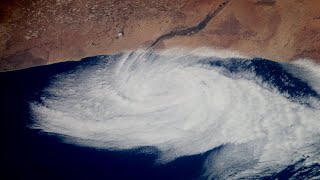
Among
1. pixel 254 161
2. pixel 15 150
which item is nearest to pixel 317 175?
pixel 254 161

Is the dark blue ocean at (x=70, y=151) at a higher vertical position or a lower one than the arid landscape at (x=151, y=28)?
lower

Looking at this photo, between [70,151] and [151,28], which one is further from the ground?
[151,28]

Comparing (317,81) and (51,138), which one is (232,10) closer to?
(317,81)

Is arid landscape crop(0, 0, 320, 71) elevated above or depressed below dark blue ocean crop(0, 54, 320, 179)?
above
